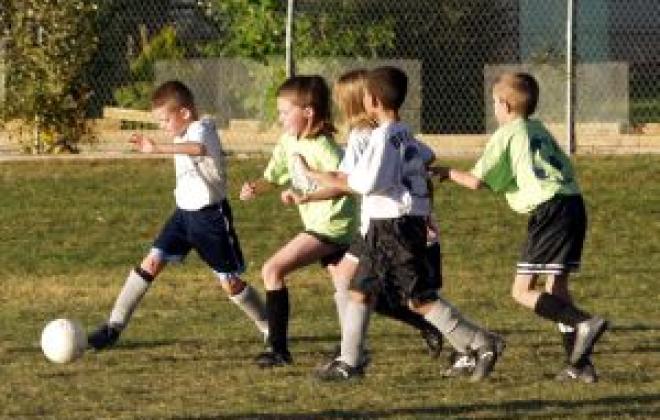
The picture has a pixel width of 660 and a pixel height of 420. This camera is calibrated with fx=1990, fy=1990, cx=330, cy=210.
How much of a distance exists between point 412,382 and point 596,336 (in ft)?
3.09

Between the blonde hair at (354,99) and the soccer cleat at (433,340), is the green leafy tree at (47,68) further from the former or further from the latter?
the blonde hair at (354,99)

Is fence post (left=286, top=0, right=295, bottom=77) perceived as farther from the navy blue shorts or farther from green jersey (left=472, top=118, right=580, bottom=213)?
green jersey (left=472, top=118, right=580, bottom=213)

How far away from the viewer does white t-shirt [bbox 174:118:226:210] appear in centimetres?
1104

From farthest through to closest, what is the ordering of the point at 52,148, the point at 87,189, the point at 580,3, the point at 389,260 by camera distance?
the point at 580,3
the point at 52,148
the point at 87,189
the point at 389,260

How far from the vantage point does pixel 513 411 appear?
879 centimetres

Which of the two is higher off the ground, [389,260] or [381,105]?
[381,105]

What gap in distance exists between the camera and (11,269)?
51.5 ft

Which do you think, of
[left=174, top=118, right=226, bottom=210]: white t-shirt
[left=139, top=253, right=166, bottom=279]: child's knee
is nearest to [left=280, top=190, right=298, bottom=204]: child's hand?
[left=174, top=118, right=226, bottom=210]: white t-shirt

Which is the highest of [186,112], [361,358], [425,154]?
[186,112]

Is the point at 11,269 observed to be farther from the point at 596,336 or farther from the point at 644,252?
the point at 596,336

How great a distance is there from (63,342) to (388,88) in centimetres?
218

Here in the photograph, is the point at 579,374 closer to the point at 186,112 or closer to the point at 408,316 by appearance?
the point at 408,316

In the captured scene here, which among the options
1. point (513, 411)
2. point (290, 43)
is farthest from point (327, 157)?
point (290, 43)

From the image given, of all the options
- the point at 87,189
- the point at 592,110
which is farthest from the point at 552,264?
the point at 592,110
